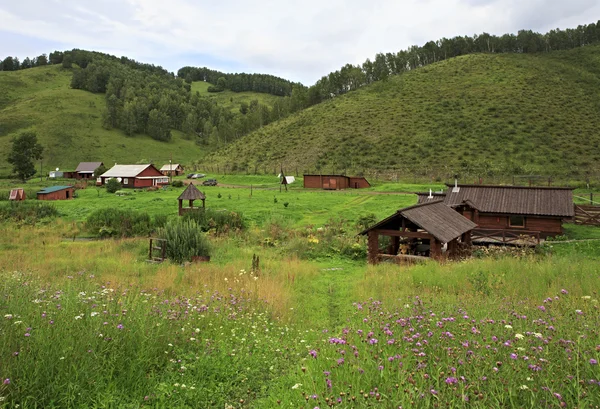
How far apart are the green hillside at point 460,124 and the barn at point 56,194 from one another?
37138mm

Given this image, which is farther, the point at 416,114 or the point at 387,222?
the point at 416,114

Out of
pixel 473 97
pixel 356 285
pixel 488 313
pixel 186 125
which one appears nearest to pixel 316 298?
pixel 356 285

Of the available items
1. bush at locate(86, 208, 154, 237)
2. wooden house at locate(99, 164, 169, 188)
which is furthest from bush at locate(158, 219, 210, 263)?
wooden house at locate(99, 164, 169, 188)

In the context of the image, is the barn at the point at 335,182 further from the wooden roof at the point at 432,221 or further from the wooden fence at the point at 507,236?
the wooden roof at the point at 432,221

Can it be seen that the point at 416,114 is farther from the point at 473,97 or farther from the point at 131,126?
the point at 131,126

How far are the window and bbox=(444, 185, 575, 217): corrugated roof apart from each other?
75 cm

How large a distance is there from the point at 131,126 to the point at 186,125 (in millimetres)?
24617

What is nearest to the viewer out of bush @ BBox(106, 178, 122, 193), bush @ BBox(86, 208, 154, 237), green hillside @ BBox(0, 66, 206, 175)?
bush @ BBox(86, 208, 154, 237)

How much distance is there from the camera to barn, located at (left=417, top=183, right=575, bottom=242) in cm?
2591

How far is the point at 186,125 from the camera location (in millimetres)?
155625

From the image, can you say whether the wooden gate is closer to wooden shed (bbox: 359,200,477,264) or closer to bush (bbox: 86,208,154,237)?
wooden shed (bbox: 359,200,477,264)

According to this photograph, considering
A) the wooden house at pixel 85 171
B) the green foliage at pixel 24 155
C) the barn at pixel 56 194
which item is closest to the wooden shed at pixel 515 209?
the barn at pixel 56 194

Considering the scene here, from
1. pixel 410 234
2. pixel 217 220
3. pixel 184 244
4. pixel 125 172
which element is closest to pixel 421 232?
pixel 410 234

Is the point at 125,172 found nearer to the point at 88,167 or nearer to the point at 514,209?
the point at 88,167
